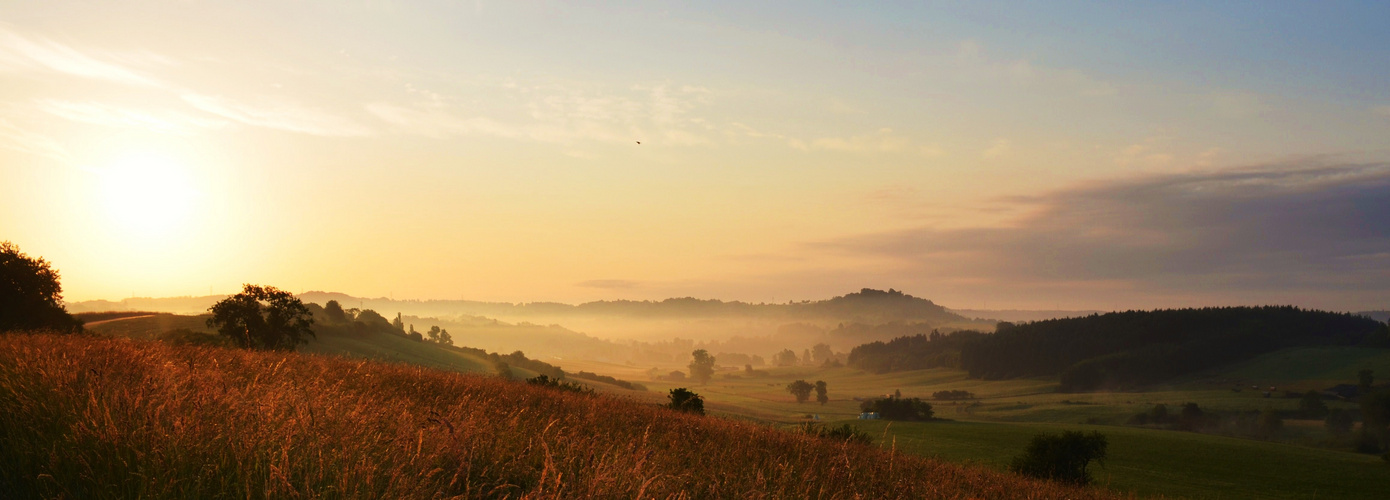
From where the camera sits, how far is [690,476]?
8914mm

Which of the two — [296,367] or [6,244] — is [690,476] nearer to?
[296,367]

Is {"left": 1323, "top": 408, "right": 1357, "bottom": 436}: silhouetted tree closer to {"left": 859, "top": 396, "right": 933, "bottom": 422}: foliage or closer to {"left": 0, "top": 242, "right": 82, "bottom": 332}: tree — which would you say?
{"left": 859, "top": 396, "right": 933, "bottom": 422}: foliage

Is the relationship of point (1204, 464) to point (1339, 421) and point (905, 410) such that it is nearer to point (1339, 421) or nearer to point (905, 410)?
point (905, 410)

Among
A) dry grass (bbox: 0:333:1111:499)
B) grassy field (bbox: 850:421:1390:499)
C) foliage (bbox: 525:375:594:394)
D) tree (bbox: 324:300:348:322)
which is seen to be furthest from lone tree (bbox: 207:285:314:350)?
tree (bbox: 324:300:348:322)

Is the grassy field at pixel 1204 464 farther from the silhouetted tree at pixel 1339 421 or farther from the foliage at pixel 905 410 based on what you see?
the silhouetted tree at pixel 1339 421

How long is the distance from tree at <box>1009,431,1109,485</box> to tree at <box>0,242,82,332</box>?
185 feet

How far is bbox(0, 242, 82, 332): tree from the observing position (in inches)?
1718

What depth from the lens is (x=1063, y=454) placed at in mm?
47781

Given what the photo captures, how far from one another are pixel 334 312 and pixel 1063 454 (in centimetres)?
16152

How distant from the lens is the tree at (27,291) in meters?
43.6

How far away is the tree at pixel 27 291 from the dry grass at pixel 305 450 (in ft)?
136

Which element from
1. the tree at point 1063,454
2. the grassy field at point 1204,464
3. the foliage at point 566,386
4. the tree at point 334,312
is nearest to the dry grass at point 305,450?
the foliage at point 566,386

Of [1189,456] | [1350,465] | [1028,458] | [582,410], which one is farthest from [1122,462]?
[582,410]

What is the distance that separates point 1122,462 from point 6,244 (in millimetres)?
98108
